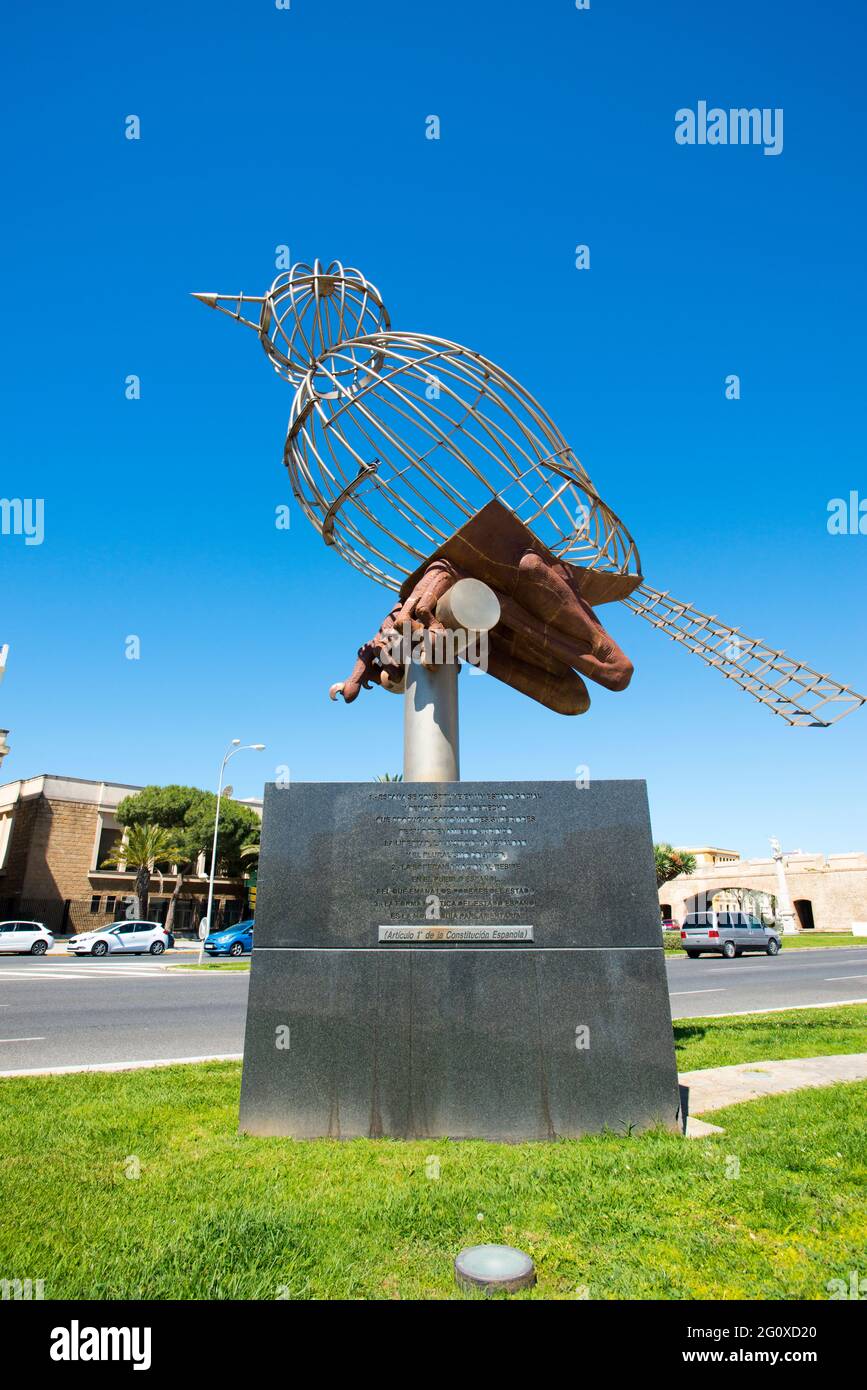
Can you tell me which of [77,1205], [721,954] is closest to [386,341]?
[77,1205]

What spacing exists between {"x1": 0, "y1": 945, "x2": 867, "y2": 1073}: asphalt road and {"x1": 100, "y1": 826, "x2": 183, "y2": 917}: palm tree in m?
19.5

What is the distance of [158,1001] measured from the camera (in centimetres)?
1502

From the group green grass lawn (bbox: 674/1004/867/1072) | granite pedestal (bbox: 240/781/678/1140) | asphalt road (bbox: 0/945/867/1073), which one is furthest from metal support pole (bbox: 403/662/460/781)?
asphalt road (bbox: 0/945/867/1073)

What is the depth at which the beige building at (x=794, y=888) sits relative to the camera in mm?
59781

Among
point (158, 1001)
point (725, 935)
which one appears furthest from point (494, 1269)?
point (725, 935)

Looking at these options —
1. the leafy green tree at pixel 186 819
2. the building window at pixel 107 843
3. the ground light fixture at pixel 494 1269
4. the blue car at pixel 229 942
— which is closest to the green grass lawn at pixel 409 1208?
the ground light fixture at pixel 494 1269

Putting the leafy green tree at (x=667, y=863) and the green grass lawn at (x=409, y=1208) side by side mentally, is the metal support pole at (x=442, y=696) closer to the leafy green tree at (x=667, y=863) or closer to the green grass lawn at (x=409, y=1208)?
the green grass lawn at (x=409, y=1208)

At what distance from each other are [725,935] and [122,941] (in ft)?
81.8

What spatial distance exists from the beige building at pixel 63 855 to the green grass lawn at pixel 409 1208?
1794 inches

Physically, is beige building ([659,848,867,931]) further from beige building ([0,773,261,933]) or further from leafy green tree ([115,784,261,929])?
beige building ([0,773,261,933])

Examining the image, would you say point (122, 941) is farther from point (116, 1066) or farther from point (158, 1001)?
point (116, 1066)

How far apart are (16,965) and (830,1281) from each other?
2635 centimetres

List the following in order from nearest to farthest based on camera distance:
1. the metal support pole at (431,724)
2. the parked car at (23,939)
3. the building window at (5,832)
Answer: the metal support pole at (431,724), the parked car at (23,939), the building window at (5,832)
